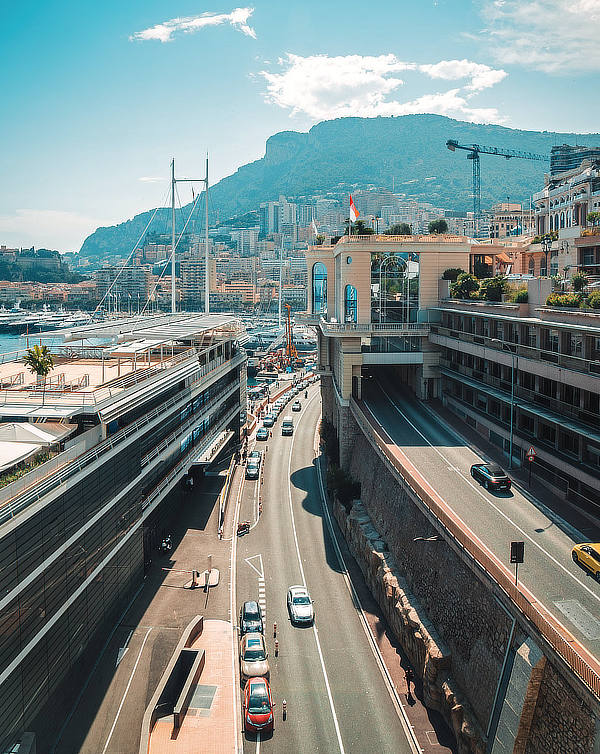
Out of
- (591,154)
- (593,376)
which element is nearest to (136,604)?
(593,376)

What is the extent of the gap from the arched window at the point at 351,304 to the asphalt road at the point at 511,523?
8.91 metres

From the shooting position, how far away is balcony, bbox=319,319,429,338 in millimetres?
42406

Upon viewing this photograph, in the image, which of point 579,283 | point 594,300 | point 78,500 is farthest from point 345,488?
point 78,500

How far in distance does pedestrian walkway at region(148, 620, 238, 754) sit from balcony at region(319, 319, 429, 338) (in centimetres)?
2361

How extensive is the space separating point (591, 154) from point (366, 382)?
121 m

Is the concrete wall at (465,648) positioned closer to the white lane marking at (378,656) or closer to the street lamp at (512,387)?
the white lane marking at (378,656)

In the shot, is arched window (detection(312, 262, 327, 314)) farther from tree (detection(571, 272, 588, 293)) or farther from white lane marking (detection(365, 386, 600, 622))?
tree (detection(571, 272, 588, 293))

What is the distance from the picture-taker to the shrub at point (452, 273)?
42.9m

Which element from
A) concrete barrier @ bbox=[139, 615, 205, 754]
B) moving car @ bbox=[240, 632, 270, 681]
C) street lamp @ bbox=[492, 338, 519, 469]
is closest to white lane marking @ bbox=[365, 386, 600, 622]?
street lamp @ bbox=[492, 338, 519, 469]

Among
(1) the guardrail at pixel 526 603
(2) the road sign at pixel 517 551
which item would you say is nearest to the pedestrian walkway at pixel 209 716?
(1) the guardrail at pixel 526 603

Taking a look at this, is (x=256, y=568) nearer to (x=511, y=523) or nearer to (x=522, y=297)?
(x=511, y=523)

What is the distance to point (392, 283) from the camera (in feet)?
142

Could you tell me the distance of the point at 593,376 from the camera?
22453mm

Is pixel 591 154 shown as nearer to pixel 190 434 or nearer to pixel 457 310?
pixel 457 310
